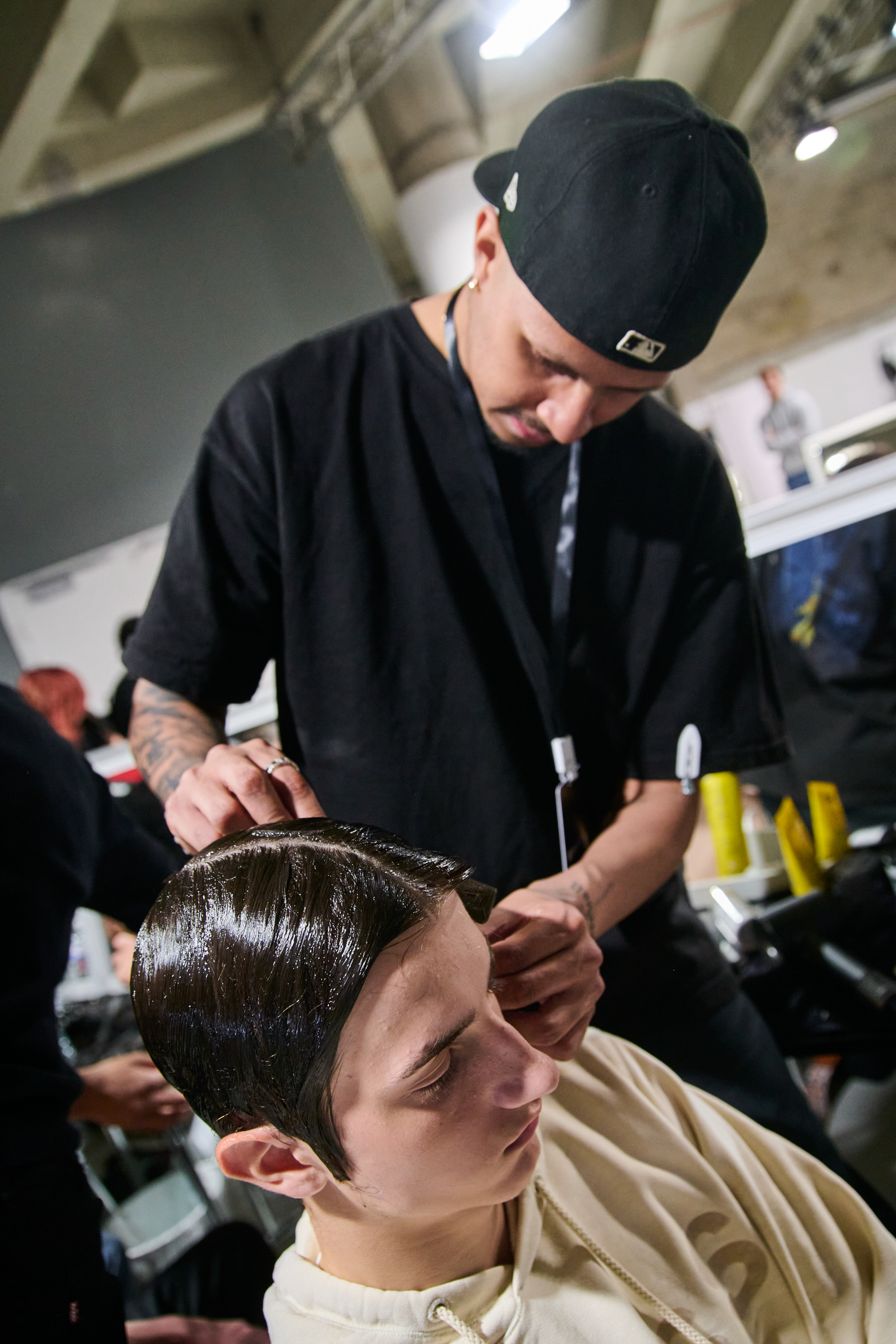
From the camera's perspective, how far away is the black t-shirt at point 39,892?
36.0 inches

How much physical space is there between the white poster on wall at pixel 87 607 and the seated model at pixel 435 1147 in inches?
69.4

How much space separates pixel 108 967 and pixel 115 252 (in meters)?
2.21

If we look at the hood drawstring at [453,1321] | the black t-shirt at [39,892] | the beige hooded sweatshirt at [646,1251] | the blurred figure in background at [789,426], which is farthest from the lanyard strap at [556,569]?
the blurred figure in background at [789,426]

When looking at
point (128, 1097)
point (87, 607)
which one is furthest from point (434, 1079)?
point (87, 607)

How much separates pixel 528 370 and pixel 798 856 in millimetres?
766

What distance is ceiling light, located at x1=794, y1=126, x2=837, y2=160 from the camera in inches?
50.7

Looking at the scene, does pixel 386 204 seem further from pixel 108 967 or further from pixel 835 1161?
A: pixel 108 967

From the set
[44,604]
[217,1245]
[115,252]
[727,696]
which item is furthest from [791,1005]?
[44,604]

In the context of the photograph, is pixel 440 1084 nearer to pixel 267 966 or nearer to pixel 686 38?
pixel 267 966

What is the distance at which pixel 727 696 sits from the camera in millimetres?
987

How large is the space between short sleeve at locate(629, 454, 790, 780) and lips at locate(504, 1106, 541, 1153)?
0.42 metres

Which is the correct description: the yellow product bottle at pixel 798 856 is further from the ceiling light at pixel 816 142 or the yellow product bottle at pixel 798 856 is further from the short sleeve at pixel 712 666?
the ceiling light at pixel 816 142

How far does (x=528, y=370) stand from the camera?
0.82 meters

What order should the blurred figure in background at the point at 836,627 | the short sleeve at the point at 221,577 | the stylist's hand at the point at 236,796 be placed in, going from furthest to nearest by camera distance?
the blurred figure in background at the point at 836,627, the short sleeve at the point at 221,577, the stylist's hand at the point at 236,796
